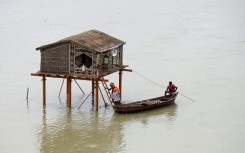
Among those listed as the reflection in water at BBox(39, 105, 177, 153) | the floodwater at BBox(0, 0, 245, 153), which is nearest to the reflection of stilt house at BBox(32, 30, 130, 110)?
the reflection in water at BBox(39, 105, 177, 153)

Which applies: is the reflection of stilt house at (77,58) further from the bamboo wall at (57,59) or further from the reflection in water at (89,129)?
the reflection in water at (89,129)

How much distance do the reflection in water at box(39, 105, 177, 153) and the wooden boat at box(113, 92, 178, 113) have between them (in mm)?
338

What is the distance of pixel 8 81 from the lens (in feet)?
164

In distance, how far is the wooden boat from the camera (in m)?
39.8

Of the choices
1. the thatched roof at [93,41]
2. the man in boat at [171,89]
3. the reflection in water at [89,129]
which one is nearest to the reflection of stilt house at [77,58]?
the thatched roof at [93,41]

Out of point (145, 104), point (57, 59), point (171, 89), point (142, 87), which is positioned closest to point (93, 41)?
point (57, 59)

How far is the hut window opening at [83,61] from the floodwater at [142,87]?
125 inches

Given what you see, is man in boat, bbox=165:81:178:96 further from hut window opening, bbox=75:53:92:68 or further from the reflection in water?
hut window opening, bbox=75:53:92:68

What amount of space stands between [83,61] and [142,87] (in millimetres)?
8236

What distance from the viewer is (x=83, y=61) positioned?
Answer: 41.1 m

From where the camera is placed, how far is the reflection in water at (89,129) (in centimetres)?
3475

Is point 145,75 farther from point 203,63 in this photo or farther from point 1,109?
point 1,109

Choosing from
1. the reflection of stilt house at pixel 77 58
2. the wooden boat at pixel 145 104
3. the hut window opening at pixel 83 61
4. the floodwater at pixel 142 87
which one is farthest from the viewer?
the hut window opening at pixel 83 61

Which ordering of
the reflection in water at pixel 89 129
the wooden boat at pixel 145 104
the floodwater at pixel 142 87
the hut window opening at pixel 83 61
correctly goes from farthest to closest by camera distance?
the hut window opening at pixel 83 61
the wooden boat at pixel 145 104
the floodwater at pixel 142 87
the reflection in water at pixel 89 129
